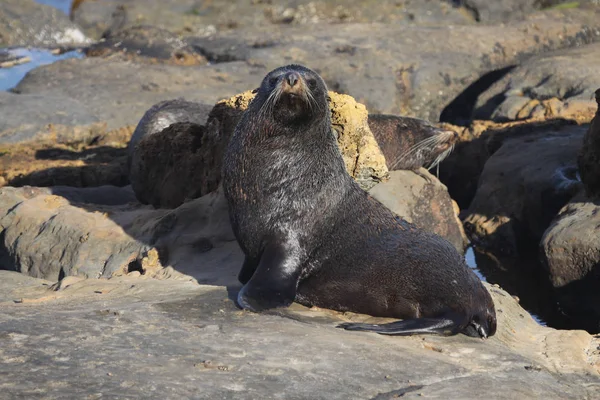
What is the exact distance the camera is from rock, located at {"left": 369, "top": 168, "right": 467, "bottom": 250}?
10.4m

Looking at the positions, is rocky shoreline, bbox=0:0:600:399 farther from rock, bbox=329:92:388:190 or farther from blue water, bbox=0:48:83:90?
blue water, bbox=0:48:83:90

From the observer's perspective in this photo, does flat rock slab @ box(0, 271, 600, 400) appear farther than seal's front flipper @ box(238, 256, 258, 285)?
No

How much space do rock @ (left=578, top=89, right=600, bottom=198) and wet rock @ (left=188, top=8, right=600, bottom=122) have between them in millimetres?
5935

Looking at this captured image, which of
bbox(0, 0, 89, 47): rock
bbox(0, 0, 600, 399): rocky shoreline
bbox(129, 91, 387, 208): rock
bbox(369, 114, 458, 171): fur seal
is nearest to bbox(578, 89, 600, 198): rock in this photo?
bbox(0, 0, 600, 399): rocky shoreline

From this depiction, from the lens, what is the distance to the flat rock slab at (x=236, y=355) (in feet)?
16.2

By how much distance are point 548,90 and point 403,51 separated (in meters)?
3.67

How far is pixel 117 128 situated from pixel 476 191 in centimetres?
595

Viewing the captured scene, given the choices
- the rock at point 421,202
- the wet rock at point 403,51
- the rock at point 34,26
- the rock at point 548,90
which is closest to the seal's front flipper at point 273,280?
the rock at point 421,202

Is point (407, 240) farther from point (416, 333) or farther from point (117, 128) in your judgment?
point (117, 128)

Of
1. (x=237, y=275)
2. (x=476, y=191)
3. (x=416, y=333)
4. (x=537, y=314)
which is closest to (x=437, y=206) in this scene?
(x=537, y=314)

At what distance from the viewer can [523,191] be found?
41.2ft

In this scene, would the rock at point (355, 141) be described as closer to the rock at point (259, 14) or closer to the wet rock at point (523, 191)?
the wet rock at point (523, 191)

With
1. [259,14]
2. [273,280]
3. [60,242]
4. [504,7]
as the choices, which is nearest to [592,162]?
[273,280]

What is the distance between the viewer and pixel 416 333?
653 centimetres
